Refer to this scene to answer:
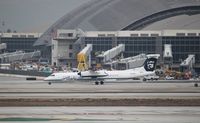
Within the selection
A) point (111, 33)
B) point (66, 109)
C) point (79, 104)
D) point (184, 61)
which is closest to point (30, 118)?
point (66, 109)

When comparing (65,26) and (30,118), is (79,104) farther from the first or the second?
(65,26)

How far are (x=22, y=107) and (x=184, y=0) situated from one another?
409ft

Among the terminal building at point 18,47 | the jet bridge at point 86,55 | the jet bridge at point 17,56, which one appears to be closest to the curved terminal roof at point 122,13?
the jet bridge at point 17,56

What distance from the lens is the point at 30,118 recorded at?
4000cm

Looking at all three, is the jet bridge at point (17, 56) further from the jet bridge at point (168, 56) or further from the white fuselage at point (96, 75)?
the white fuselage at point (96, 75)

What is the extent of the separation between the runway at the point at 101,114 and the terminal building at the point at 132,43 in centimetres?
9503

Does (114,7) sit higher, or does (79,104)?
(114,7)

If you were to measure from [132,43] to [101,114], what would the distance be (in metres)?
106

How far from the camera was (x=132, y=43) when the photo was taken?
147 m

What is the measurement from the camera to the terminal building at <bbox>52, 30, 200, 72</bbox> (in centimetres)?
14262

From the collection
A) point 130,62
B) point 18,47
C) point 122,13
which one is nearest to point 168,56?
point 130,62

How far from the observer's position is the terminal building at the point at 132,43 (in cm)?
14262

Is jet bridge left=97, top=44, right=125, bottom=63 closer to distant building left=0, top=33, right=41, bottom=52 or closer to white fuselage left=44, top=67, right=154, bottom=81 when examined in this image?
distant building left=0, top=33, right=41, bottom=52

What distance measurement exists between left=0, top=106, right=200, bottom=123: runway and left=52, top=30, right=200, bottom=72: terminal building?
95032mm
